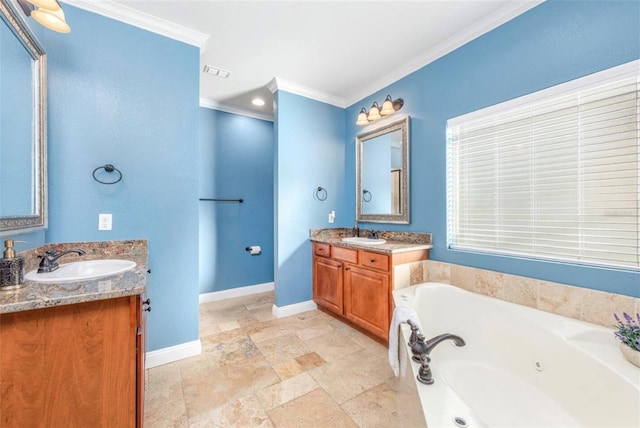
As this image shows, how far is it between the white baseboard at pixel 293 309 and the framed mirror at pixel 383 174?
1221 millimetres

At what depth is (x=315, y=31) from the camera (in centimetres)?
215

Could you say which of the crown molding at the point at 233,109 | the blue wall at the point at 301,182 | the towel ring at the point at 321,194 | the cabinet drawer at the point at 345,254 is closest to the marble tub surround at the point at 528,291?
the cabinet drawer at the point at 345,254

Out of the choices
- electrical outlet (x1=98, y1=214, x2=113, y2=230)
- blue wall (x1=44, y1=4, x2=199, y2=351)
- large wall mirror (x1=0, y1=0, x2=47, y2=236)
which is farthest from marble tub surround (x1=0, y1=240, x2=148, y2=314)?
blue wall (x1=44, y1=4, x2=199, y2=351)

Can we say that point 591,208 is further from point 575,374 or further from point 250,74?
point 250,74

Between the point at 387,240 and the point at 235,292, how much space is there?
87.6 inches

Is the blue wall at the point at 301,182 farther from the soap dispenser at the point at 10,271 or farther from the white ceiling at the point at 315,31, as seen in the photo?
the soap dispenser at the point at 10,271

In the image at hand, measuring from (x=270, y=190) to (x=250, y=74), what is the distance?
161cm

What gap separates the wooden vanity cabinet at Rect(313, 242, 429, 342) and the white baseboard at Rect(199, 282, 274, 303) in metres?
1.05

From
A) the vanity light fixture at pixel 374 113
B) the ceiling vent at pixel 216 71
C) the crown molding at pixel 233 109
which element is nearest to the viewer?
the ceiling vent at pixel 216 71

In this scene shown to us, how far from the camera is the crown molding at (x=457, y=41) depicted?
5.92 feet

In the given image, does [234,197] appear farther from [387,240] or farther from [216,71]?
[387,240]

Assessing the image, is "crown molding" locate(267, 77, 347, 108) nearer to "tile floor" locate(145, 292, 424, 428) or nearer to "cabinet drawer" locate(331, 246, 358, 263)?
"cabinet drawer" locate(331, 246, 358, 263)

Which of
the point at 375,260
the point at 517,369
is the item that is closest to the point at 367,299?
the point at 375,260

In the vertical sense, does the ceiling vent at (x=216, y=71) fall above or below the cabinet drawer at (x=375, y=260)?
above
